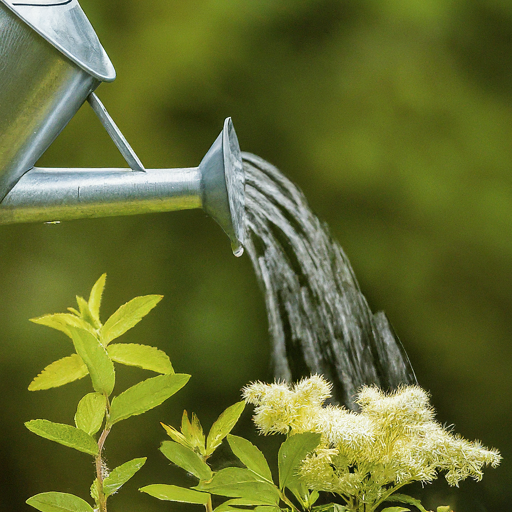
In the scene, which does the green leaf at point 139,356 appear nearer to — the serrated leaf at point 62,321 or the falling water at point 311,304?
the serrated leaf at point 62,321

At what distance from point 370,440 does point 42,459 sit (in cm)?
59

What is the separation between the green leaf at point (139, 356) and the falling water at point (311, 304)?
317mm

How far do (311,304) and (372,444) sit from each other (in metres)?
0.35

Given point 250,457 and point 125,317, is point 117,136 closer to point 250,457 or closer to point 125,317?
point 125,317

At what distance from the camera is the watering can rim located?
38 cm

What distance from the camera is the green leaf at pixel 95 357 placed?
40 centimetres

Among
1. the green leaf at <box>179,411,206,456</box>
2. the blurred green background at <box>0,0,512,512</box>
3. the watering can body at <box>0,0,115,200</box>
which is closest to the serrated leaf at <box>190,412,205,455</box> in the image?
the green leaf at <box>179,411,206,456</box>

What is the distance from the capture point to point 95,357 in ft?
1.33

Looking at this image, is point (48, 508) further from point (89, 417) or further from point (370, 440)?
point (370, 440)

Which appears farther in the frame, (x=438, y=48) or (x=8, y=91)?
(x=438, y=48)

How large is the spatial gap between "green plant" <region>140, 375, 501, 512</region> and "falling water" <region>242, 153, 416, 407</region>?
0.28 m

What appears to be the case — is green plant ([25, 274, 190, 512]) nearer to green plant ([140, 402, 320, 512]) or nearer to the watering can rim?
green plant ([140, 402, 320, 512])

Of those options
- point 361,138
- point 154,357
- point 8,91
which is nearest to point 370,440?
point 154,357

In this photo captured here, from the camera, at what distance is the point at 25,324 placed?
0.85 meters
